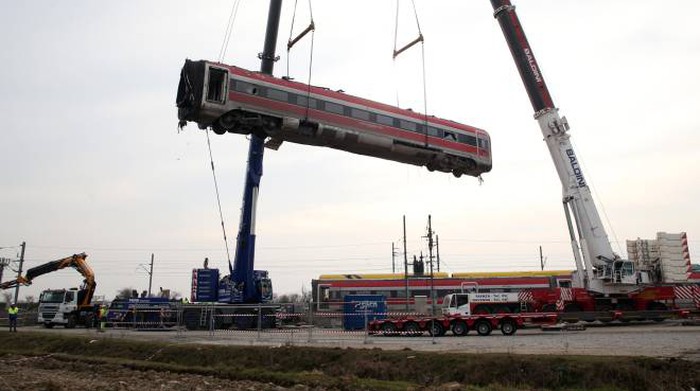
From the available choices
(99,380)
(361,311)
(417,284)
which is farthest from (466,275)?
(99,380)

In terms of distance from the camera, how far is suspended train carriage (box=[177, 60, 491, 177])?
63.0ft

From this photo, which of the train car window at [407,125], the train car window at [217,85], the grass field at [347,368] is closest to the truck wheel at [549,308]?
the train car window at [407,125]

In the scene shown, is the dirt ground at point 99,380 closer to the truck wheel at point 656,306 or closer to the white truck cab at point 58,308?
the white truck cab at point 58,308

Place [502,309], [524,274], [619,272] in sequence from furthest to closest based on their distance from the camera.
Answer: [524,274] < [502,309] < [619,272]

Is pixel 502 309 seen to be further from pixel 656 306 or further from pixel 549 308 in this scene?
pixel 656 306

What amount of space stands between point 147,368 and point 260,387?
4.90 meters

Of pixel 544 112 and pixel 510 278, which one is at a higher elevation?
pixel 544 112

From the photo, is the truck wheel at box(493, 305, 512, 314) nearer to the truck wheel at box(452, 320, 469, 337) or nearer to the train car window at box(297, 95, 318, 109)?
the truck wheel at box(452, 320, 469, 337)

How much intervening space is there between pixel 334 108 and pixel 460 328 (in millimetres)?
11534

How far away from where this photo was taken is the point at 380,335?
88.7ft

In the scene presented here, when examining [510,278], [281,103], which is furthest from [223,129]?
[510,278]

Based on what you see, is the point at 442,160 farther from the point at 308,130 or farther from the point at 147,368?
the point at 147,368

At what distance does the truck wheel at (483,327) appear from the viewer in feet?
82.8

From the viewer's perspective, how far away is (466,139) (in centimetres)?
2525
